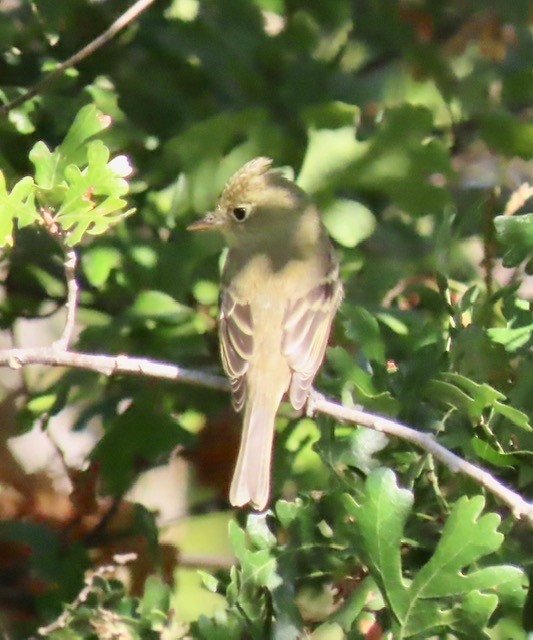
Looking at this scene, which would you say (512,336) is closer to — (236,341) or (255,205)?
(236,341)

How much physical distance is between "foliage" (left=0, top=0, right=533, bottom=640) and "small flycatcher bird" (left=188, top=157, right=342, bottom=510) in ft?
0.27

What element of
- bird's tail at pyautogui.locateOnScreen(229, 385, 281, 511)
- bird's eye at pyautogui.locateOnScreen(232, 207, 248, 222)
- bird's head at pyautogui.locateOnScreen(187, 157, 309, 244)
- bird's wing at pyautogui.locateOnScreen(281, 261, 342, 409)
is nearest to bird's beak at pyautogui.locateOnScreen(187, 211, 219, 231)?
bird's head at pyautogui.locateOnScreen(187, 157, 309, 244)

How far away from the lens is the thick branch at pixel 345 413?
2.55 m

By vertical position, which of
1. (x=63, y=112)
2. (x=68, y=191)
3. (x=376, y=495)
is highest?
(x=68, y=191)

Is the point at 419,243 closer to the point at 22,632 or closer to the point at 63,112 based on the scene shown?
the point at 63,112

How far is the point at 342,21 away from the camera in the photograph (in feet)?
11.9

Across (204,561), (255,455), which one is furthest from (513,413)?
(204,561)

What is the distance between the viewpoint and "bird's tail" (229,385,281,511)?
314cm

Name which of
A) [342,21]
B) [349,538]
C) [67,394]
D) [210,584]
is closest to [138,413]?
[67,394]

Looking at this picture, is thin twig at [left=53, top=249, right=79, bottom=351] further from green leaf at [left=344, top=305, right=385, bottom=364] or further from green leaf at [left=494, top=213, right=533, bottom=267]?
green leaf at [left=494, top=213, right=533, bottom=267]

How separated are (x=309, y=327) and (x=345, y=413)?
0.91 meters

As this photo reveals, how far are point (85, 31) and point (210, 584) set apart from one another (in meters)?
1.66

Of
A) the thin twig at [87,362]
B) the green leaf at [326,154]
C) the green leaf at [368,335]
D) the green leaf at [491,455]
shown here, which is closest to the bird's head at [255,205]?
the green leaf at [326,154]

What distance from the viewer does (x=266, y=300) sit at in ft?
12.6
